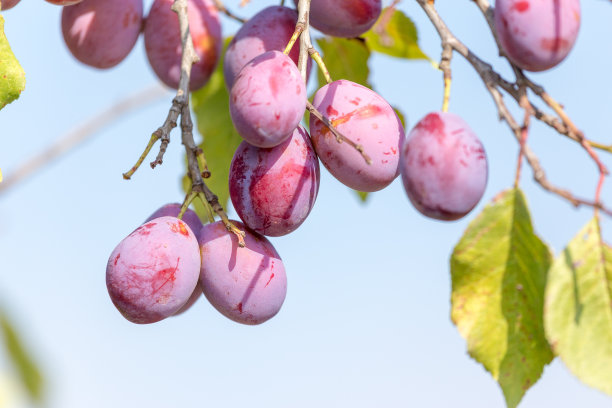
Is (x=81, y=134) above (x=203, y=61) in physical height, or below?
below

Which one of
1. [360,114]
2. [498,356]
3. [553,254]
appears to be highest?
[360,114]

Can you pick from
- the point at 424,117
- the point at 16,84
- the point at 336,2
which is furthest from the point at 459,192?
the point at 16,84

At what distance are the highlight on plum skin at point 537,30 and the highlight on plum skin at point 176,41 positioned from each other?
0.54m

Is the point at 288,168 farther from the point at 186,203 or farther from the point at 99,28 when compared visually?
the point at 99,28

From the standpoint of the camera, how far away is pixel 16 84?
0.78 m

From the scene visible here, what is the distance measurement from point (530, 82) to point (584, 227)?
135 mm

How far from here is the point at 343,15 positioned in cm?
89

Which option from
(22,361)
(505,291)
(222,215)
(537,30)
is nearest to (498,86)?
(537,30)

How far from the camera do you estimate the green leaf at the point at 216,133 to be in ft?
3.73

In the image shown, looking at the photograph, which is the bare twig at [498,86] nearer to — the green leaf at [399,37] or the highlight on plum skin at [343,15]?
the highlight on plum skin at [343,15]

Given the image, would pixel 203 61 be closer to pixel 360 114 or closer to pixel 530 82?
pixel 360 114

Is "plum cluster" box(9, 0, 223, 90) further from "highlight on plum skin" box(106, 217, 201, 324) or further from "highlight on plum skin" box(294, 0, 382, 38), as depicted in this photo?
"highlight on plum skin" box(106, 217, 201, 324)

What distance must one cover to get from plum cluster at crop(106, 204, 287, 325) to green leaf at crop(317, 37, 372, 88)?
405mm

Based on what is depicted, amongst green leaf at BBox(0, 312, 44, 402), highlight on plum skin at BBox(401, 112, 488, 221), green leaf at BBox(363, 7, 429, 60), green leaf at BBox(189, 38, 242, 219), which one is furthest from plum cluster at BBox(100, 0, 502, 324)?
green leaf at BBox(363, 7, 429, 60)
